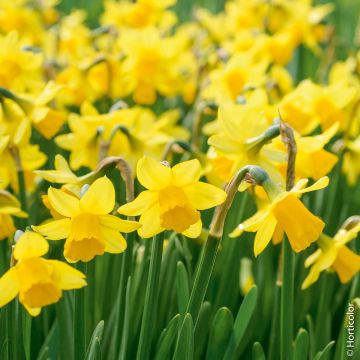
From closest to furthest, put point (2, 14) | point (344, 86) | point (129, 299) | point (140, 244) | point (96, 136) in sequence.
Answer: point (129, 299) → point (140, 244) → point (96, 136) → point (344, 86) → point (2, 14)

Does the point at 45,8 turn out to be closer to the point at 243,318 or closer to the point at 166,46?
the point at 166,46

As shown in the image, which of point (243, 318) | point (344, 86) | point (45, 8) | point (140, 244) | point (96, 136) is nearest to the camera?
point (243, 318)

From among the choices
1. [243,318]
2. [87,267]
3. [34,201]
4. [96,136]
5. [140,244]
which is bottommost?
[243,318]

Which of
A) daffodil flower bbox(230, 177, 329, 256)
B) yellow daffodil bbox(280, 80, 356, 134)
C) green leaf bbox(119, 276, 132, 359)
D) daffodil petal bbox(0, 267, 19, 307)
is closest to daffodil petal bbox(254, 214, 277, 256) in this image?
daffodil flower bbox(230, 177, 329, 256)

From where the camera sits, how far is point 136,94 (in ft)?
9.25

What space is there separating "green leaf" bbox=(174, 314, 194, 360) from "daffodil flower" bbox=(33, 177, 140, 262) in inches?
7.1

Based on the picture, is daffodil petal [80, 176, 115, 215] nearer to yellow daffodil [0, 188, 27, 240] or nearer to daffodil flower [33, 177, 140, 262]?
daffodil flower [33, 177, 140, 262]

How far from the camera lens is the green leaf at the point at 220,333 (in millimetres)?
1500

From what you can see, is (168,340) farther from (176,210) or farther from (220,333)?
(176,210)

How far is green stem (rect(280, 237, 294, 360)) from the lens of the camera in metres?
1.44

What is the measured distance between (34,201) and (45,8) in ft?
6.80

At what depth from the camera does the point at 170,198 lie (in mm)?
1355

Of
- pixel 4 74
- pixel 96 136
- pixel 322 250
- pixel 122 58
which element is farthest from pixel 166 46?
pixel 322 250

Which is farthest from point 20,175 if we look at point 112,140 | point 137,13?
point 137,13
